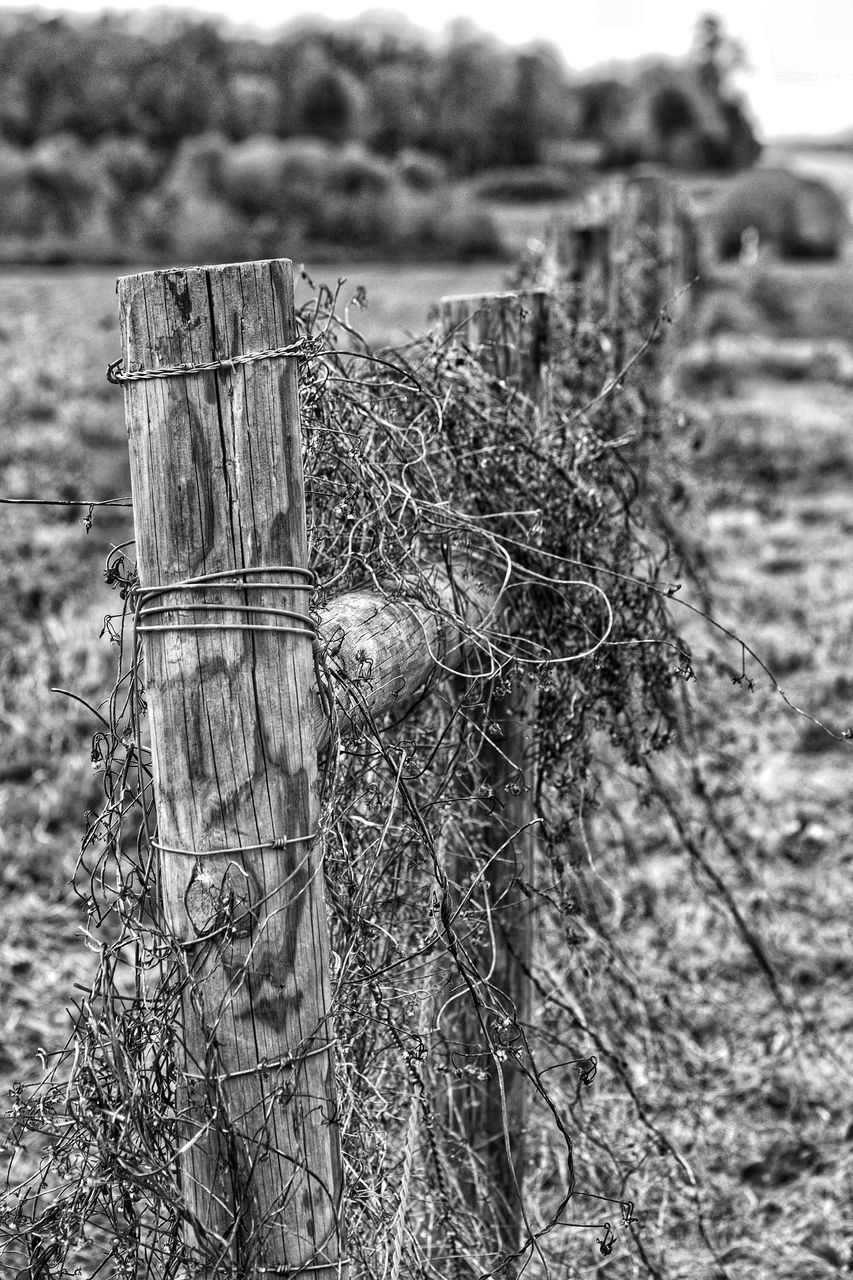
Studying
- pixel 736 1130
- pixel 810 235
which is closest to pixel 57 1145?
pixel 736 1130

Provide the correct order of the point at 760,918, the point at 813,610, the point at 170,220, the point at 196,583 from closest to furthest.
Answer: the point at 196,583 → the point at 760,918 → the point at 813,610 → the point at 170,220

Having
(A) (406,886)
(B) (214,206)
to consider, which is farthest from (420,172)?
(A) (406,886)

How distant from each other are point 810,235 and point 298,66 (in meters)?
29.5

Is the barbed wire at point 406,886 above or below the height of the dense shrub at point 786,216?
below

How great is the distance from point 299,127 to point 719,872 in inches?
2092

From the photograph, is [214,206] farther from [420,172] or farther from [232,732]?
[232,732]

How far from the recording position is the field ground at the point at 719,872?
3.24 metres

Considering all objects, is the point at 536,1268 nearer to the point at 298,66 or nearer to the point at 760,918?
the point at 760,918

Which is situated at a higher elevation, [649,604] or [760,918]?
[649,604]

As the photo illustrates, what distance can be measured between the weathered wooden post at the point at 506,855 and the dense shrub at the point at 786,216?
108ft

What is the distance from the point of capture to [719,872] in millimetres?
4723

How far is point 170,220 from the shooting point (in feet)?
97.2

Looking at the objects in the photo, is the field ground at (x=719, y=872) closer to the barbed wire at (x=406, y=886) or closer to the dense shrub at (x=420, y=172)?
the barbed wire at (x=406, y=886)

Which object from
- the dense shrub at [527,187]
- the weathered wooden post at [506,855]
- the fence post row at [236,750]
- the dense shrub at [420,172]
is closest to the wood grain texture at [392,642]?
the fence post row at [236,750]
